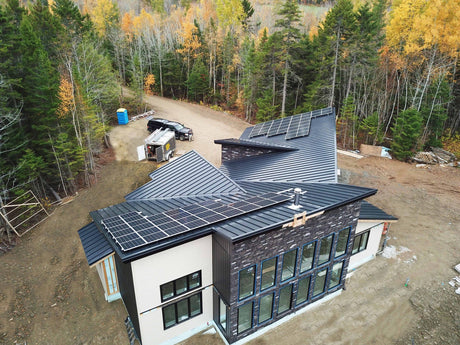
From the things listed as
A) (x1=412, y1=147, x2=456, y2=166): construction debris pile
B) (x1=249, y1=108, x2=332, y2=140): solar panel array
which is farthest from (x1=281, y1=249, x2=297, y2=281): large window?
(x1=412, y1=147, x2=456, y2=166): construction debris pile

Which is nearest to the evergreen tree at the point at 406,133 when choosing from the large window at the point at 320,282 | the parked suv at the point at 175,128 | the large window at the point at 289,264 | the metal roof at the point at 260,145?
the metal roof at the point at 260,145

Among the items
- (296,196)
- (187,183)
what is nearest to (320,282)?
(296,196)

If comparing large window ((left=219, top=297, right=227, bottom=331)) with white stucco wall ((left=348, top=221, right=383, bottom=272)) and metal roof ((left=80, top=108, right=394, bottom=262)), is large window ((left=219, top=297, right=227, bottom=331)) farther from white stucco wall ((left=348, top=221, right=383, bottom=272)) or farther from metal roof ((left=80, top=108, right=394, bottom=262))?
white stucco wall ((left=348, top=221, right=383, bottom=272))

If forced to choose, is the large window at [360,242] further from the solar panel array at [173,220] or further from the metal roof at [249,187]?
the solar panel array at [173,220]

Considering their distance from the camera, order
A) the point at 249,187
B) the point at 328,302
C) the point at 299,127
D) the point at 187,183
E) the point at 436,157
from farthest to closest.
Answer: the point at 436,157 < the point at 299,127 < the point at 187,183 < the point at 249,187 < the point at 328,302

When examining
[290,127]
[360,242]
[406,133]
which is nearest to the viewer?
[360,242]

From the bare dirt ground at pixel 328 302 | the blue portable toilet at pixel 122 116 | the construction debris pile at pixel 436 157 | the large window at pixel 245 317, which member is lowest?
the bare dirt ground at pixel 328 302

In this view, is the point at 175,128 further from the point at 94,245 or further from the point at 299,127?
the point at 94,245
